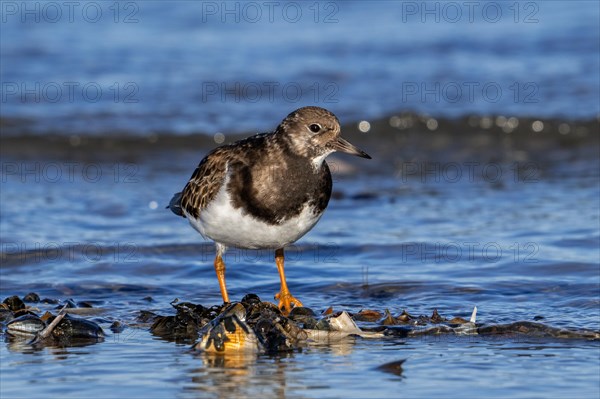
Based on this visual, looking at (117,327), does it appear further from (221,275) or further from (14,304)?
(221,275)

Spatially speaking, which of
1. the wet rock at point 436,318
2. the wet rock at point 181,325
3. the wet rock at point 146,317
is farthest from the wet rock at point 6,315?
the wet rock at point 436,318

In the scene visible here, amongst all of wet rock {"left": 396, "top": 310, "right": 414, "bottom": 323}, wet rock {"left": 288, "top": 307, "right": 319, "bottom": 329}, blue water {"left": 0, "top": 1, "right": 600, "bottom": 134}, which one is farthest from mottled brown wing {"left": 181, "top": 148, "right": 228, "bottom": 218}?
blue water {"left": 0, "top": 1, "right": 600, "bottom": 134}

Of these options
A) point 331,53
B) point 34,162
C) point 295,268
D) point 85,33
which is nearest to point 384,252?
point 295,268

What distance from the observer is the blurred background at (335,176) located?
5059 millimetres

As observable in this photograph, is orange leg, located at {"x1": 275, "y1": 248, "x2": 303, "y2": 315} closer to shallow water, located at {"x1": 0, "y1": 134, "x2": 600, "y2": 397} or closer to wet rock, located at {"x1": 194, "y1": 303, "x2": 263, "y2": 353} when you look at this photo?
shallow water, located at {"x1": 0, "y1": 134, "x2": 600, "y2": 397}

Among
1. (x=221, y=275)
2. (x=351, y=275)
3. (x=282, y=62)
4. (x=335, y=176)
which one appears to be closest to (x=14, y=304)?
(x=221, y=275)

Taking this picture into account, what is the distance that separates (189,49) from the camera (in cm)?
1566

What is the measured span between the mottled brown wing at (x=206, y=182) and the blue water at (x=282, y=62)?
6099mm

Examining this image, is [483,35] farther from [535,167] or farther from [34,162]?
[34,162]

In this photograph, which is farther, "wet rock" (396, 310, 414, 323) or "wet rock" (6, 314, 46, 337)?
"wet rock" (396, 310, 414, 323)

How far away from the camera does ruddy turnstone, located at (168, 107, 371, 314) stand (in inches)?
230

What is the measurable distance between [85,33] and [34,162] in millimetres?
A: 4879

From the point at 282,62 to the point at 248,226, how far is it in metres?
9.28

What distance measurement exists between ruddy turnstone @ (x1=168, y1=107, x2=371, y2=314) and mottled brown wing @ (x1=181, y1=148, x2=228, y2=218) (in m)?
0.01
